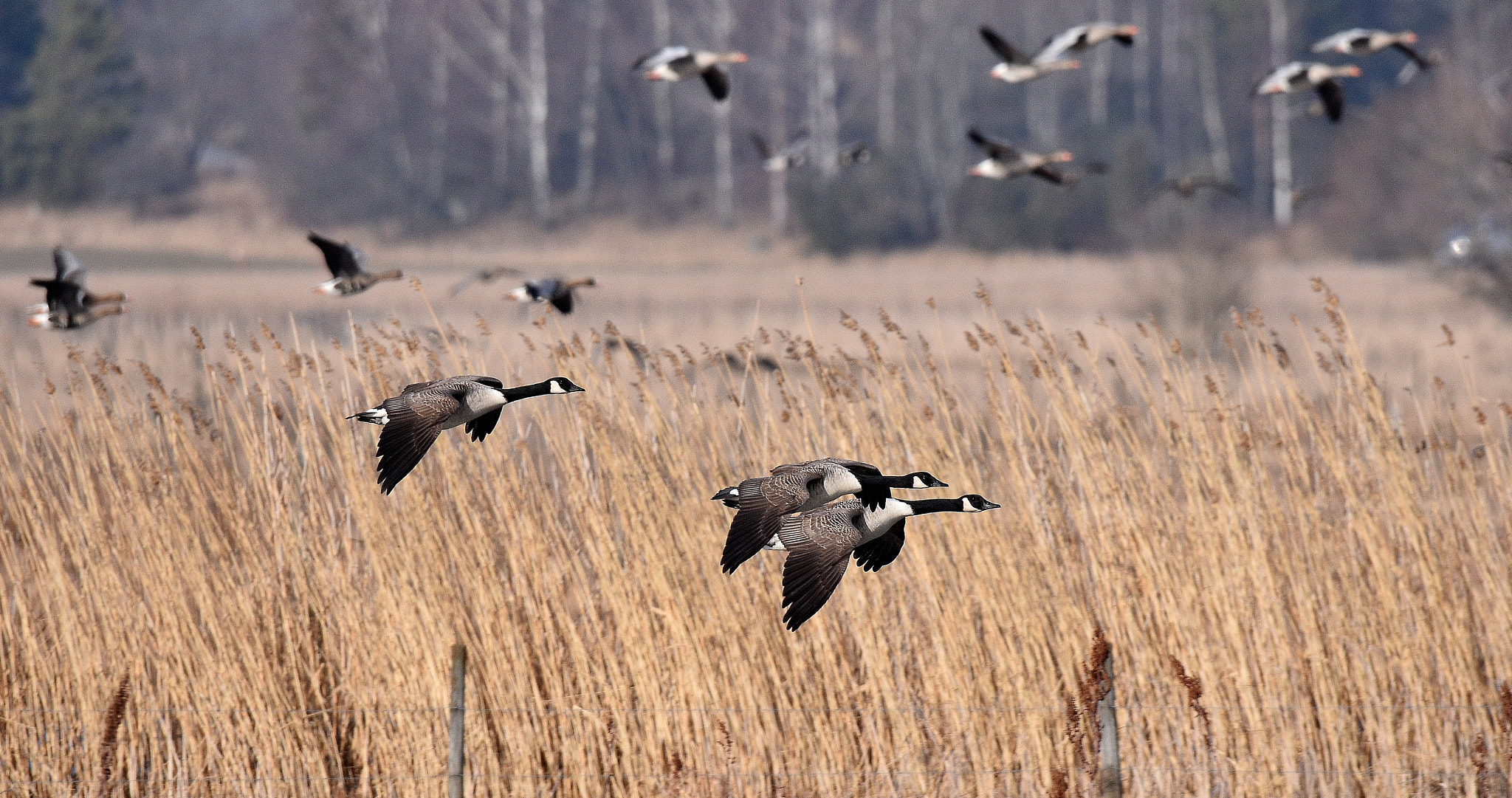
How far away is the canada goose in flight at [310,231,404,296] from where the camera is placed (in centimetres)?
350

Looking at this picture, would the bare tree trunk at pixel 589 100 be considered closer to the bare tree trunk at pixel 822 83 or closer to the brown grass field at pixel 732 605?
the bare tree trunk at pixel 822 83

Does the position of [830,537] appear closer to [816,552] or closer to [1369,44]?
[816,552]

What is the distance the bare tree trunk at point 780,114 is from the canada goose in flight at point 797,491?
34.1 m

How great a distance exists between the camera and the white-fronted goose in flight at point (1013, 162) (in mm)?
4566

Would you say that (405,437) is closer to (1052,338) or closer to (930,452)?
(930,452)

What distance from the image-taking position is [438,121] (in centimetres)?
3881

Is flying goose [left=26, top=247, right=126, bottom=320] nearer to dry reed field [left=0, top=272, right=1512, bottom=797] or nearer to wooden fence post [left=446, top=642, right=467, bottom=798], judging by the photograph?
dry reed field [left=0, top=272, right=1512, bottom=797]

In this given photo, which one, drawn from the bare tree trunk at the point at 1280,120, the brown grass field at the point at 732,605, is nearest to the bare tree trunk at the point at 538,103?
the bare tree trunk at the point at 1280,120

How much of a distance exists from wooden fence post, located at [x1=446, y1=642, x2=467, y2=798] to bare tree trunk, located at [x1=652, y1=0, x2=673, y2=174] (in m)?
33.9

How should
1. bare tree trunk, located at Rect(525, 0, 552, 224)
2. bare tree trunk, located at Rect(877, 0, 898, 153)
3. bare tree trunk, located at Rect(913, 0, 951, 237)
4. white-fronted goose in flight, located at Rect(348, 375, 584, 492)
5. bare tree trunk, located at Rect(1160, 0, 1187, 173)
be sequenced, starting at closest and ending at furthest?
white-fronted goose in flight, located at Rect(348, 375, 584, 492), bare tree trunk, located at Rect(913, 0, 951, 237), bare tree trunk, located at Rect(525, 0, 552, 224), bare tree trunk, located at Rect(877, 0, 898, 153), bare tree trunk, located at Rect(1160, 0, 1187, 173)

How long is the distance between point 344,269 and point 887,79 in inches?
1418

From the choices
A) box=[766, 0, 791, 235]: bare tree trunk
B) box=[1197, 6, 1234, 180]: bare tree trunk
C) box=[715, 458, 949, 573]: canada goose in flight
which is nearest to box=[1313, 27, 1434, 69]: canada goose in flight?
box=[715, 458, 949, 573]: canada goose in flight

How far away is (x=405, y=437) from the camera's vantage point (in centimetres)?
215

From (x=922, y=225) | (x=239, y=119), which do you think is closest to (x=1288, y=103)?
(x=922, y=225)
